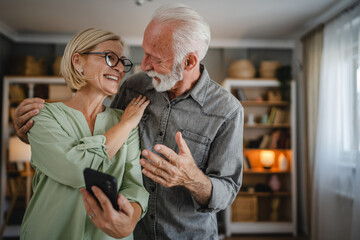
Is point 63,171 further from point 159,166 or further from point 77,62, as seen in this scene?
point 77,62

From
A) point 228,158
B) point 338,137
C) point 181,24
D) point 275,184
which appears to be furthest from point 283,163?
point 181,24

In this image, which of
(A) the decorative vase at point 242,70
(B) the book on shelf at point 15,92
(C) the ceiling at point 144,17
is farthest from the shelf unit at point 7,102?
(A) the decorative vase at point 242,70

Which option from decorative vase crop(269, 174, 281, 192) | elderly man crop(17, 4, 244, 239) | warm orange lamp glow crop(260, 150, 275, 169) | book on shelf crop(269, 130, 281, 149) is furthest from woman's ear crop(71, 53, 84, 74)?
decorative vase crop(269, 174, 281, 192)

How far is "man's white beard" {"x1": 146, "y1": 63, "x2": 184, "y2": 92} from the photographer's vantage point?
4.23ft

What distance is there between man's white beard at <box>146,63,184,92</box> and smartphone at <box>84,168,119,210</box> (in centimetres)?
62

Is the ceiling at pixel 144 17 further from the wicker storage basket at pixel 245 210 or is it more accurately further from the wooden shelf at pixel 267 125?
the wicker storage basket at pixel 245 210

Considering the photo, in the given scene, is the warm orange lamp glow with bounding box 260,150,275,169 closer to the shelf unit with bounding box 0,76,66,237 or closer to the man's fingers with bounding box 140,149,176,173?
the shelf unit with bounding box 0,76,66,237

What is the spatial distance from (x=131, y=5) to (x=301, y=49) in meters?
3.05

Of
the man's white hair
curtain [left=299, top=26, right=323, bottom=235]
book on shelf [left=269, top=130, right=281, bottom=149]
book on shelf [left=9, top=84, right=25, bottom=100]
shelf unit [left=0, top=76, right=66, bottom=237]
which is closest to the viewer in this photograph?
the man's white hair

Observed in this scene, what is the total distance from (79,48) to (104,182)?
25.4 inches

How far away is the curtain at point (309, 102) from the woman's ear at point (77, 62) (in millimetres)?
3731

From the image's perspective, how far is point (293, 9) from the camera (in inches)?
142

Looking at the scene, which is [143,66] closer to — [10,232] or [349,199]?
[349,199]

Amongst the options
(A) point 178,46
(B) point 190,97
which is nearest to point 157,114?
(B) point 190,97
